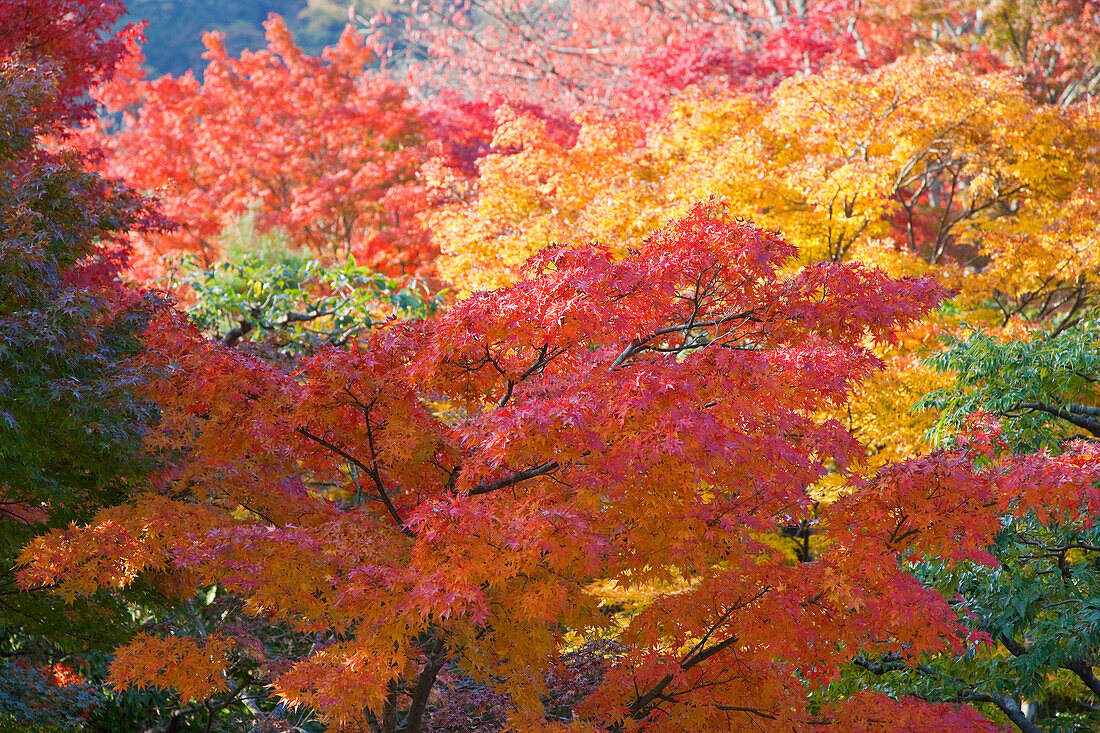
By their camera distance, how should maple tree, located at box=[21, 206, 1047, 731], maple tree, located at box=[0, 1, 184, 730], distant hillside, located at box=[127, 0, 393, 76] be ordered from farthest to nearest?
distant hillside, located at box=[127, 0, 393, 76] < maple tree, located at box=[0, 1, 184, 730] < maple tree, located at box=[21, 206, 1047, 731]

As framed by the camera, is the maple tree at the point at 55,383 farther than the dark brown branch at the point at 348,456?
Yes

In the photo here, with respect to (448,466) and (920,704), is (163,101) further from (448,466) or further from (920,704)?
(920,704)

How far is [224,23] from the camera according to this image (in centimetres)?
5728

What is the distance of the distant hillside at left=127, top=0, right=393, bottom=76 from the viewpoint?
53.0 metres

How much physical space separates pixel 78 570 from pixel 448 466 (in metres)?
2.10

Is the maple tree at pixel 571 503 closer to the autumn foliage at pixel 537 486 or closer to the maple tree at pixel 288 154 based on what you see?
the autumn foliage at pixel 537 486

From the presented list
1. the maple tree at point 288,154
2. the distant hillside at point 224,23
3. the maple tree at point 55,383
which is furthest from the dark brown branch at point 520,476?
the distant hillside at point 224,23

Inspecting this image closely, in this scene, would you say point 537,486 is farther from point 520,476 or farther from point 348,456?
point 348,456

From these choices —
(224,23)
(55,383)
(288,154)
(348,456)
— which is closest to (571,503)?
(348,456)

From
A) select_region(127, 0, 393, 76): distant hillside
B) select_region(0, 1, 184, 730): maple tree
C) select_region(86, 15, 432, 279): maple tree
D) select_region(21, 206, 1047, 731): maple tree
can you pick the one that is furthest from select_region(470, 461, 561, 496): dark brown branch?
select_region(127, 0, 393, 76): distant hillside

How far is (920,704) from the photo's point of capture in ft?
16.1

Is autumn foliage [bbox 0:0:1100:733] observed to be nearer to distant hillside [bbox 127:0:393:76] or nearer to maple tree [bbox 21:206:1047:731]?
maple tree [bbox 21:206:1047:731]

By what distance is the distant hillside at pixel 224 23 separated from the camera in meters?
53.0

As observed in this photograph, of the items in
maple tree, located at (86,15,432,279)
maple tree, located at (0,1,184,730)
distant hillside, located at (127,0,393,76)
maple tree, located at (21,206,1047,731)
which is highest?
distant hillside, located at (127,0,393,76)
